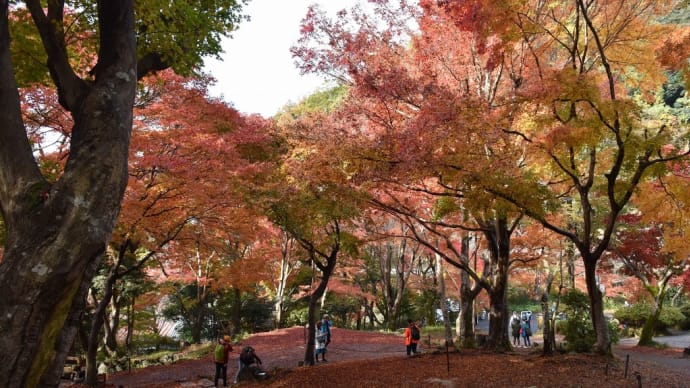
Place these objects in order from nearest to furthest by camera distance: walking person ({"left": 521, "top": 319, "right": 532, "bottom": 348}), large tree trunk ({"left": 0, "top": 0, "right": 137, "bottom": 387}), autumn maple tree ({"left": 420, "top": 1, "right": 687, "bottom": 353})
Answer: large tree trunk ({"left": 0, "top": 0, "right": 137, "bottom": 387}) < autumn maple tree ({"left": 420, "top": 1, "right": 687, "bottom": 353}) < walking person ({"left": 521, "top": 319, "right": 532, "bottom": 348})

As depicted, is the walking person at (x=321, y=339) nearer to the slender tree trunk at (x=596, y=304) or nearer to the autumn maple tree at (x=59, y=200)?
the slender tree trunk at (x=596, y=304)

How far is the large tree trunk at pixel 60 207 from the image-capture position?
10.4ft

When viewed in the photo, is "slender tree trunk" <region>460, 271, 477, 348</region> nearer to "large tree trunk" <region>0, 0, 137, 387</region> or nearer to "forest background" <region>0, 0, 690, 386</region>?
"forest background" <region>0, 0, 690, 386</region>

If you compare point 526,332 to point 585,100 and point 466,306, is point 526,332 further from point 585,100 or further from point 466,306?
point 585,100

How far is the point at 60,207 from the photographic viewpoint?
11.1ft


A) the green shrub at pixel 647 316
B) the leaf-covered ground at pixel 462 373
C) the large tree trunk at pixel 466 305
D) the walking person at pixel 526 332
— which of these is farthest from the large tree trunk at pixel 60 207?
the green shrub at pixel 647 316

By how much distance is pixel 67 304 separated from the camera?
344 cm

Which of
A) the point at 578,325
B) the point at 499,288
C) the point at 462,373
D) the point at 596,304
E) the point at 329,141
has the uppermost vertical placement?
the point at 329,141

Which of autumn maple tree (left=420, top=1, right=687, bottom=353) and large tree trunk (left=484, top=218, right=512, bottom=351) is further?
large tree trunk (left=484, top=218, right=512, bottom=351)

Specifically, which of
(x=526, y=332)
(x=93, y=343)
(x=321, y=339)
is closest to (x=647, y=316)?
(x=526, y=332)

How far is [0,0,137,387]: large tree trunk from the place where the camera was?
3.18 meters

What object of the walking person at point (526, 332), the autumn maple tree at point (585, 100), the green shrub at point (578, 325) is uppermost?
the autumn maple tree at point (585, 100)

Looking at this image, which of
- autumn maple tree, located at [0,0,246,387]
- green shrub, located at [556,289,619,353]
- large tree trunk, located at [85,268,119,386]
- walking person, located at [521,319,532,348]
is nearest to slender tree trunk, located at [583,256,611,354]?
green shrub, located at [556,289,619,353]

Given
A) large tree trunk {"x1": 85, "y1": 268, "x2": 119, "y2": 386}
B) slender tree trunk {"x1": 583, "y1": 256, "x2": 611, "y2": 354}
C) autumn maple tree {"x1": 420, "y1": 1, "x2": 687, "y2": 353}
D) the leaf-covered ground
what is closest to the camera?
autumn maple tree {"x1": 420, "y1": 1, "x2": 687, "y2": 353}
